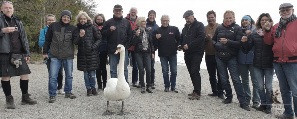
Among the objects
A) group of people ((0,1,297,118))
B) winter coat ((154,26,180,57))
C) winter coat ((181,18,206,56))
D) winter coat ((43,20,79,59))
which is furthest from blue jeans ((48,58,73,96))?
winter coat ((181,18,206,56))

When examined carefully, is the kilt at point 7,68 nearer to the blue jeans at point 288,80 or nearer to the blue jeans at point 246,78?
the blue jeans at point 246,78

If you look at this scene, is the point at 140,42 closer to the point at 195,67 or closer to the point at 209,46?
the point at 195,67

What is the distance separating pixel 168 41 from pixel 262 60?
2.77 m

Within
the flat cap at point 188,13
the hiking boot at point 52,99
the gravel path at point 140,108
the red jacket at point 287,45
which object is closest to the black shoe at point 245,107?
the gravel path at point 140,108

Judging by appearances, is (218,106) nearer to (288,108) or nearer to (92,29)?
(288,108)

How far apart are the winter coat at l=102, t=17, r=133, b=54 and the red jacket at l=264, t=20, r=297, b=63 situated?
3.87m

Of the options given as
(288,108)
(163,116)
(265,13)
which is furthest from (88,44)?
(288,108)

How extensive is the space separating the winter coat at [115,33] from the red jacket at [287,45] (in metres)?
3.87

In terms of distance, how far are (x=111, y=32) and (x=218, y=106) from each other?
11.7 ft

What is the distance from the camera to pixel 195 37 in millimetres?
6141

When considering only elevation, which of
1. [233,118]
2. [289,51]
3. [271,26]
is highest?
[271,26]

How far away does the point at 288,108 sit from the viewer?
460cm

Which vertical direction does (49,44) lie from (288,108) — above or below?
above

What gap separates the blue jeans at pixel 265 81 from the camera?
488 cm
